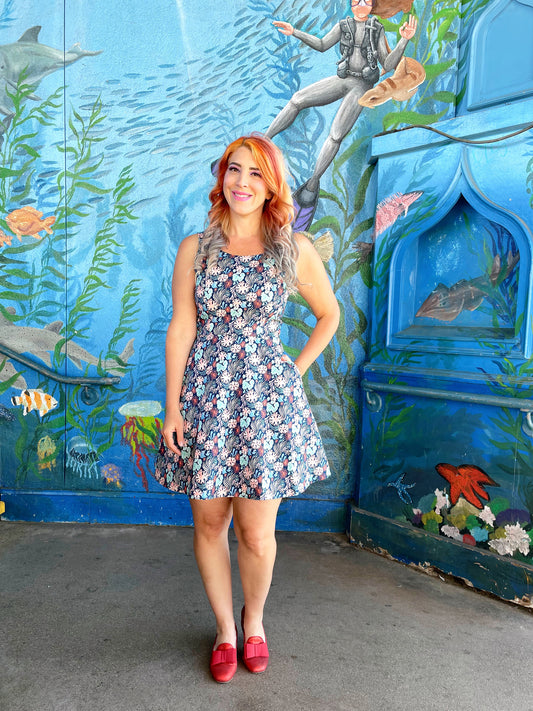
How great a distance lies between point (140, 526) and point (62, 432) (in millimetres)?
769

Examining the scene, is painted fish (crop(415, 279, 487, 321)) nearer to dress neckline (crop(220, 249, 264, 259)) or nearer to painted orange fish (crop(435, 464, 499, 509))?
painted orange fish (crop(435, 464, 499, 509))

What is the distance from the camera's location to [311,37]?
3.01 meters

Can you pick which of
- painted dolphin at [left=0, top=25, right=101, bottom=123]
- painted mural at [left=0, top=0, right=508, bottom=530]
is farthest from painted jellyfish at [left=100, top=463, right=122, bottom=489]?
painted dolphin at [left=0, top=25, right=101, bottom=123]

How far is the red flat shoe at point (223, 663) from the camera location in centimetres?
185

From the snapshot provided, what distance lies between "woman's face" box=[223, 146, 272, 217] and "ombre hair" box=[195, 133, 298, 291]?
2cm

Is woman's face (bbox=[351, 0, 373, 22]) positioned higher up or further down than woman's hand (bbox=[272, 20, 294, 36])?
higher up

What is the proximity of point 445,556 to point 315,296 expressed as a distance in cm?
160

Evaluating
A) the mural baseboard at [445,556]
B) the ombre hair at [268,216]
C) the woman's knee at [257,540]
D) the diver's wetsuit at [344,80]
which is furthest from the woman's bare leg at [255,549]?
the diver's wetsuit at [344,80]

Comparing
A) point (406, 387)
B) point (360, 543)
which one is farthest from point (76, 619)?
point (406, 387)

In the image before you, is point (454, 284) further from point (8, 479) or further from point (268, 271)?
point (8, 479)

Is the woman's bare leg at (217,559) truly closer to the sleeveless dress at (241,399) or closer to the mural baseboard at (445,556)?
the sleeveless dress at (241,399)

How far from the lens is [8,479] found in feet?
11.0

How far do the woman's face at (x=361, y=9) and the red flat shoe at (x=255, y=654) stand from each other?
3.17 meters

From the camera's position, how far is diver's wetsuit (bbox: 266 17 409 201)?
2955 mm
